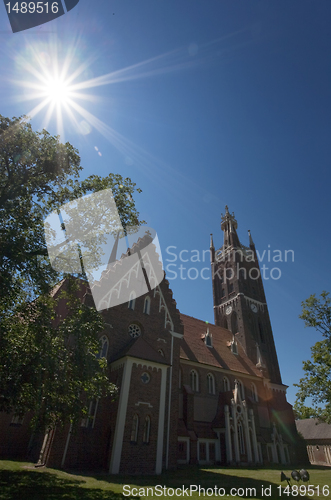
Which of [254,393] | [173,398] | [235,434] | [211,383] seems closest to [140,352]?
[173,398]

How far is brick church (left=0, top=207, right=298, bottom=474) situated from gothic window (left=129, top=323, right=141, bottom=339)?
10 cm

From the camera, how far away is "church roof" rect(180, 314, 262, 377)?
32.3 meters

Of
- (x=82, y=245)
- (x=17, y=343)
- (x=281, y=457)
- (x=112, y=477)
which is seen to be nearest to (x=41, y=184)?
(x=82, y=245)

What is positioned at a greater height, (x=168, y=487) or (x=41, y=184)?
(x=41, y=184)

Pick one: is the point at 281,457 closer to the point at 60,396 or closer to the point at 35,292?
the point at 60,396

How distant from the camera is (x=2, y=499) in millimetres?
9031

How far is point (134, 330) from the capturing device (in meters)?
24.0

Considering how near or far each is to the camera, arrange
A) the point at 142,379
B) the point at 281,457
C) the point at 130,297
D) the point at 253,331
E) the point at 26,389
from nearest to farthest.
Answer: the point at 26,389 → the point at 142,379 → the point at 130,297 → the point at 281,457 → the point at 253,331

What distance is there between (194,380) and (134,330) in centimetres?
1107

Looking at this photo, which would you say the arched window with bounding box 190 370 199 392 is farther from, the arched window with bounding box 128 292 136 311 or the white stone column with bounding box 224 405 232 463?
the arched window with bounding box 128 292 136 311

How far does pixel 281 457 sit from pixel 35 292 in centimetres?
3470

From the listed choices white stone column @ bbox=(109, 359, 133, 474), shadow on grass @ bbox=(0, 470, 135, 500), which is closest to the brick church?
white stone column @ bbox=(109, 359, 133, 474)

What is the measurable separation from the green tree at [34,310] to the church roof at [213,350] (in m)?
17.3

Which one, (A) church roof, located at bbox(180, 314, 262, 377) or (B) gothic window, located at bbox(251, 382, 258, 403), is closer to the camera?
(A) church roof, located at bbox(180, 314, 262, 377)
